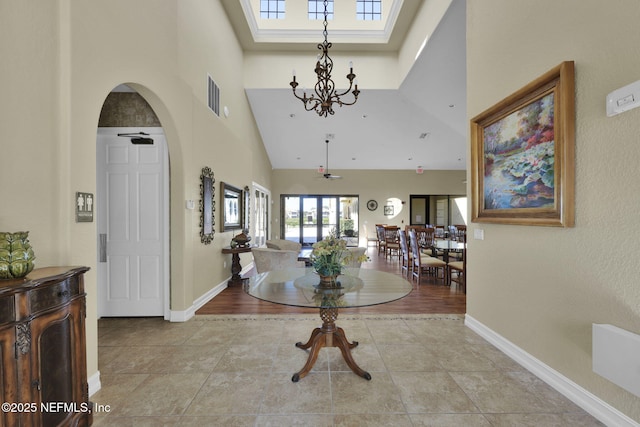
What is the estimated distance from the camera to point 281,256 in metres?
4.52

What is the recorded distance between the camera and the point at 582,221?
1.91 meters

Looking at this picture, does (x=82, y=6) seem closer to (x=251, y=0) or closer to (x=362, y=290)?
(x=362, y=290)

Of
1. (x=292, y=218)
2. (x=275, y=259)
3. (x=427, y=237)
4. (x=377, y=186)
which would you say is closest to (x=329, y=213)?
(x=292, y=218)

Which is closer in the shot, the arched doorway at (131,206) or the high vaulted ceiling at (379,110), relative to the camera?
the arched doorway at (131,206)

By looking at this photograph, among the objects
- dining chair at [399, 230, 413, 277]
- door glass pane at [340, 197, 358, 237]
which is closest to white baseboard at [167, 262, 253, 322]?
dining chair at [399, 230, 413, 277]

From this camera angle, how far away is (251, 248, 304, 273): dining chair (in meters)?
4.51

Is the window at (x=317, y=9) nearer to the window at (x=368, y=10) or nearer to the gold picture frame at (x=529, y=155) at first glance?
the window at (x=368, y=10)

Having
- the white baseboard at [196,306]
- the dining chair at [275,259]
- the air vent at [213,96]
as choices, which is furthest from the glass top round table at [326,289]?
the air vent at [213,96]

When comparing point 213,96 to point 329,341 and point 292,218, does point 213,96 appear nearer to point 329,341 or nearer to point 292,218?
point 329,341

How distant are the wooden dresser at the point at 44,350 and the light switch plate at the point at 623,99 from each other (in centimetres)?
334

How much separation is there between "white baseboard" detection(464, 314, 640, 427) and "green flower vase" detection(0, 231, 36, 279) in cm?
347

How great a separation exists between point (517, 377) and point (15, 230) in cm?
369

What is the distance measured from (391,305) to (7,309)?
12.5 feet

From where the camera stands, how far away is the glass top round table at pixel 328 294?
6.52 feet
